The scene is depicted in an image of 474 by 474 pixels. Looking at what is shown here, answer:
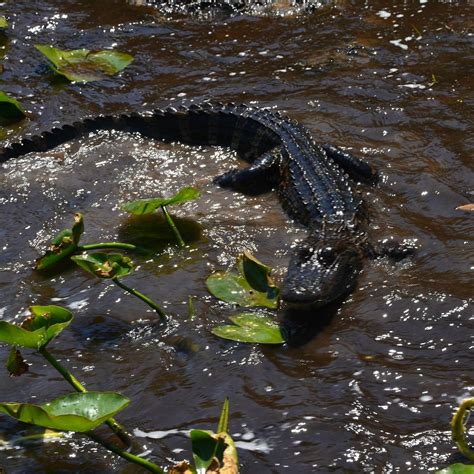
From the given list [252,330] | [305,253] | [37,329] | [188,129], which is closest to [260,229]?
[305,253]

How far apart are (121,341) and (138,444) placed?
0.73m

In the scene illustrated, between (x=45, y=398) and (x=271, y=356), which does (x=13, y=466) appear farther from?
(x=271, y=356)

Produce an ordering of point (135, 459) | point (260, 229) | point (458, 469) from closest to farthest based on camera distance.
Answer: point (458, 469)
point (135, 459)
point (260, 229)

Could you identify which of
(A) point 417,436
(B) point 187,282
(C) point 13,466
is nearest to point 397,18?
(B) point 187,282

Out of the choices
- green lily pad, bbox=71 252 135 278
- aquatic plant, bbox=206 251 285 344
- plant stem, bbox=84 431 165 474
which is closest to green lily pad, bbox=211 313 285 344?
aquatic plant, bbox=206 251 285 344

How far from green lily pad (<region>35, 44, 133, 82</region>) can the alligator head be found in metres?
2.75

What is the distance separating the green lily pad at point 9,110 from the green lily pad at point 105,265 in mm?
2580

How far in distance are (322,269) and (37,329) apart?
5.21 ft

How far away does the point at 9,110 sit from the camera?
608cm

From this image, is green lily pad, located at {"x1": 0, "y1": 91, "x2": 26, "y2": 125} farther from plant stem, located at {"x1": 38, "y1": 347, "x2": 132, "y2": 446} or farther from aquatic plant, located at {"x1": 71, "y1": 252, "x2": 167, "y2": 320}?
plant stem, located at {"x1": 38, "y1": 347, "x2": 132, "y2": 446}

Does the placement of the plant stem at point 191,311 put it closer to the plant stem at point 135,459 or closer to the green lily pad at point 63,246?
the green lily pad at point 63,246

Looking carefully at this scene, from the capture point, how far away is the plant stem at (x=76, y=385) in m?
3.14

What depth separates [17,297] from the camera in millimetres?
4297

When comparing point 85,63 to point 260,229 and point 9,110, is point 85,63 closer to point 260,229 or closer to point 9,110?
point 9,110
